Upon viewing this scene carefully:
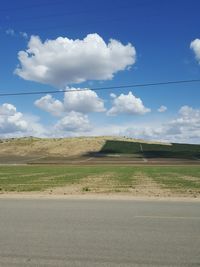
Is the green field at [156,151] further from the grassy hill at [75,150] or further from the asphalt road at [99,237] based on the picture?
the asphalt road at [99,237]

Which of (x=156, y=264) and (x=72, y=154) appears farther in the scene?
(x=72, y=154)

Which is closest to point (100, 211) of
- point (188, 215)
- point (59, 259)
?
point (188, 215)

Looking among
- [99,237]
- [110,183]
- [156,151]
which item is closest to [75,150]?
[156,151]

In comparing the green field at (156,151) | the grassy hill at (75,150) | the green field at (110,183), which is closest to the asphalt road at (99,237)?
the green field at (110,183)

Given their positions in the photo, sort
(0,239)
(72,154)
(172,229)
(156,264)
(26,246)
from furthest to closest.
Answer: (72,154), (172,229), (0,239), (26,246), (156,264)

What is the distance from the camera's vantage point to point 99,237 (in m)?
8.79

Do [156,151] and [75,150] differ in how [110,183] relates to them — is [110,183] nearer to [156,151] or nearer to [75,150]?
[156,151]

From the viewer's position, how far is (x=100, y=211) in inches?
516

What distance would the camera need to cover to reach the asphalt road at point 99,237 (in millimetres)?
6992

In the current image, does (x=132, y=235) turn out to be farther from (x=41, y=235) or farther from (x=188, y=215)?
(x=188, y=215)

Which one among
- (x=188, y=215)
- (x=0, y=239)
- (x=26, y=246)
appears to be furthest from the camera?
(x=188, y=215)

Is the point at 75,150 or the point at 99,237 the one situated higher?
the point at 75,150

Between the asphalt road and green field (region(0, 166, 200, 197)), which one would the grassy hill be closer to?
green field (region(0, 166, 200, 197))

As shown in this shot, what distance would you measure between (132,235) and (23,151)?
10713 centimetres
